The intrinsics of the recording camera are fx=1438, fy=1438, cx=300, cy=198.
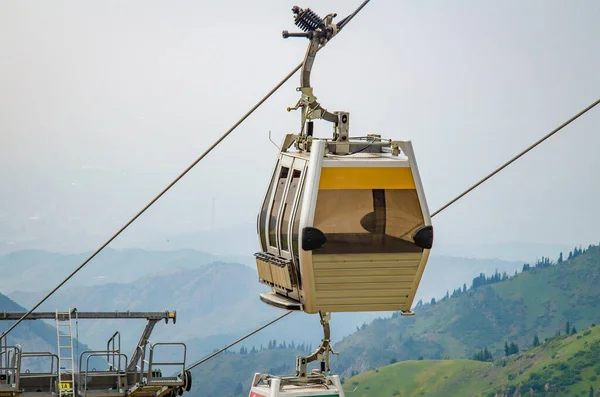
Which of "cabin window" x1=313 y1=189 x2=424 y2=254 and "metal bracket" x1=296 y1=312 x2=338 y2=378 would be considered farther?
"metal bracket" x1=296 y1=312 x2=338 y2=378

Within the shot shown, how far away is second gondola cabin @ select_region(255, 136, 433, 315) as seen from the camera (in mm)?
14320

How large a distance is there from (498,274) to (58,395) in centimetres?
3620

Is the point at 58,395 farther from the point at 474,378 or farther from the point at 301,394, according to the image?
the point at 474,378

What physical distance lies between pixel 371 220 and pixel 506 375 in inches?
1354

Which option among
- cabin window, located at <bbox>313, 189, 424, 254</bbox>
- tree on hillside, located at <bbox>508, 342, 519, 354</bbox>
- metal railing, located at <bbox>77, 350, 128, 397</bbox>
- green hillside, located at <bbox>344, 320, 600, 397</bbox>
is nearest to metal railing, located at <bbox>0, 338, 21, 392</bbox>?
metal railing, located at <bbox>77, 350, 128, 397</bbox>

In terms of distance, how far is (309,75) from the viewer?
1525 cm

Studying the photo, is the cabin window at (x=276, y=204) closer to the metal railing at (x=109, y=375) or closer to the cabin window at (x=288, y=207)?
the cabin window at (x=288, y=207)

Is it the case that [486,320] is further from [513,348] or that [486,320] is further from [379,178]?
[379,178]

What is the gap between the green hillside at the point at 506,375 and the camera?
46312mm

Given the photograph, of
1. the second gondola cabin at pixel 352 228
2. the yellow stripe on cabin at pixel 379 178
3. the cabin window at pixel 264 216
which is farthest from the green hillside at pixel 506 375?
the yellow stripe on cabin at pixel 379 178

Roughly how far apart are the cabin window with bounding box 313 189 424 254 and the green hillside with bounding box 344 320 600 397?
3004 cm

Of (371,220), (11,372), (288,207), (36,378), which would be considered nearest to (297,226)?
(288,207)

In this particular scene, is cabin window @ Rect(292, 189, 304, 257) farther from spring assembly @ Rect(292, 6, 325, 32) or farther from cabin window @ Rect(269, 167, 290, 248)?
spring assembly @ Rect(292, 6, 325, 32)

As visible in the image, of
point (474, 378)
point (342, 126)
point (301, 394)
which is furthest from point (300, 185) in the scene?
point (474, 378)
